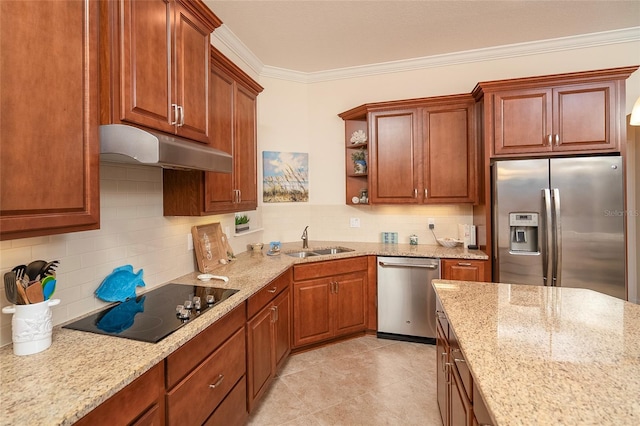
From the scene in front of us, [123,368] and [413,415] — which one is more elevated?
[123,368]

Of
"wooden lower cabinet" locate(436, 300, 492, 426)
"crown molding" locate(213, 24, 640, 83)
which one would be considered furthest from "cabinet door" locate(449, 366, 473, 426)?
"crown molding" locate(213, 24, 640, 83)

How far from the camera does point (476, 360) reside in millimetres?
1011

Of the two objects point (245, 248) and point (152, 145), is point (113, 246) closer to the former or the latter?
point (152, 145)

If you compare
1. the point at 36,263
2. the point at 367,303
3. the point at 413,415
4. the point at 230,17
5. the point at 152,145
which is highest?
the point at 230,17

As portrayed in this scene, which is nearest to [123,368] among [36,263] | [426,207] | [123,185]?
[36,263]

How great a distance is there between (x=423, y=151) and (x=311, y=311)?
2.00 metres

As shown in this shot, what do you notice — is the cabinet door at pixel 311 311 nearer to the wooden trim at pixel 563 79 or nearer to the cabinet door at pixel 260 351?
the cabinet door at pixel 260 351

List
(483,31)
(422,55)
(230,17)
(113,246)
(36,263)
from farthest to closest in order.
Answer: (422,55)
(483,31)
(230,17)
(113,246)
(36,263)

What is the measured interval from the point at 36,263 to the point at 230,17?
2435mm

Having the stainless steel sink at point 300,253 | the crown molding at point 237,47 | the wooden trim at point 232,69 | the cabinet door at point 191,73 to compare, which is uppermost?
the crown molding at point 237,47

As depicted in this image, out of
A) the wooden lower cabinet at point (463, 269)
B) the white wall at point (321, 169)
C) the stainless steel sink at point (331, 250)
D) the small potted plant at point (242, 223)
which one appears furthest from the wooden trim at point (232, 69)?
the wooden lower cabinet at point (463, 269)

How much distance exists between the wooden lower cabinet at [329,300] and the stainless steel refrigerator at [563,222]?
1332 millimetres

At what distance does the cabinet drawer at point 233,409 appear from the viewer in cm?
157

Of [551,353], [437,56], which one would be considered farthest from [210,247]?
[437,56]
